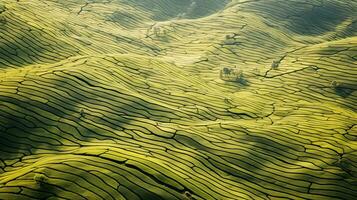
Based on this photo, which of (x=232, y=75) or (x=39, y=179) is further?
(x=232, y=75)

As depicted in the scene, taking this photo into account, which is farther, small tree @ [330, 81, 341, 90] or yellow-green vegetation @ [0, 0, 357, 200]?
small tree @ [330, 81, 341, 90]

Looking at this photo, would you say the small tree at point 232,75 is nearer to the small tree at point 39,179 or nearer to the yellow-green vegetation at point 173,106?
the yellow-green vegetation at point 173,106

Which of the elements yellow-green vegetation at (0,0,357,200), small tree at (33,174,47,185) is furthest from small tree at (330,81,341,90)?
small tree at (33,174,47,185)

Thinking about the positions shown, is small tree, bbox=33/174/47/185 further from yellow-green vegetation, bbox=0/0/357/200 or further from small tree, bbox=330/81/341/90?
small tree, bbox=330/81/341/90

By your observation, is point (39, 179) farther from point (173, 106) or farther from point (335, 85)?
point (335, 85)

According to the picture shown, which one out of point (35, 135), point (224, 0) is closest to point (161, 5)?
point (224, 0)

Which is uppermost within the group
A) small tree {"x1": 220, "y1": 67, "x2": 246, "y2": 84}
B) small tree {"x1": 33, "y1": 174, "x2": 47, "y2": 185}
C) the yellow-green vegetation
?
small tree {"x1": 33, "y1": 174, "x2": 47, "y2": 185}

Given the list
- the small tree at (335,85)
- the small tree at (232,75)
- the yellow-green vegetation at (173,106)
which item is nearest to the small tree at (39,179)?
the yellow-green vegetation at (173,106)

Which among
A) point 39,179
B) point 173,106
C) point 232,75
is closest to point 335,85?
point 232,75
